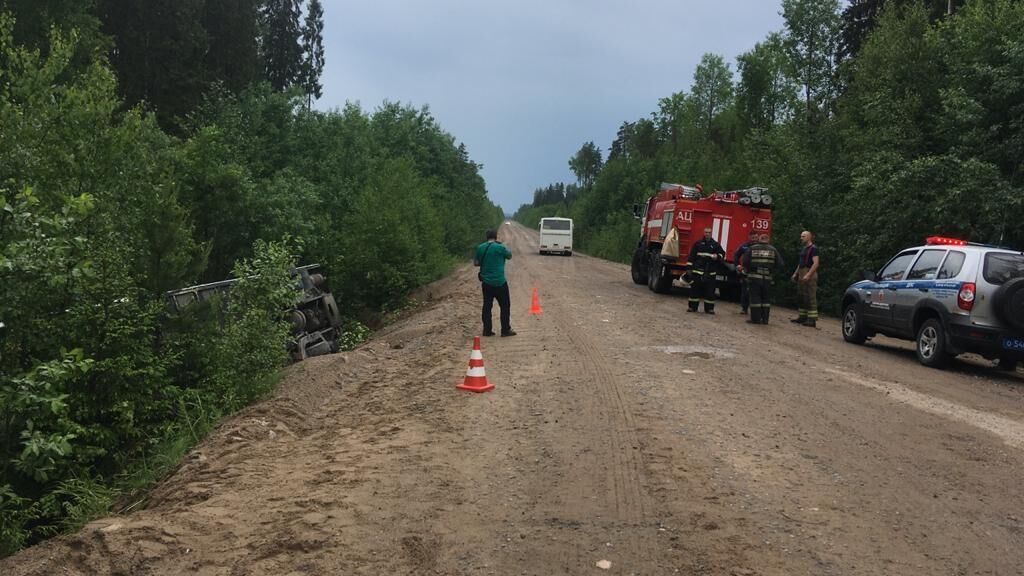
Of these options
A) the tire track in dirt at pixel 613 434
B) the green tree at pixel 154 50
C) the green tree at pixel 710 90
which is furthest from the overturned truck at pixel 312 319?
the green tree at pixel 710 90

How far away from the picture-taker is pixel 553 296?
1861cm

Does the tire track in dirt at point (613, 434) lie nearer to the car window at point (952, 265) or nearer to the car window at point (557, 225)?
the car window at point (952, 265)

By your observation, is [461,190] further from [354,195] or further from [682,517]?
[682,517]

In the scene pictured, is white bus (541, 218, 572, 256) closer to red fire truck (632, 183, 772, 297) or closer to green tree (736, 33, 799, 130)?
green tree (736, 33, 799, 130)

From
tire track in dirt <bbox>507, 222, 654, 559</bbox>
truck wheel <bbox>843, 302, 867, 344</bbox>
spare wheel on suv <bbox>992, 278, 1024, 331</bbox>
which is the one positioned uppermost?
spare wheel on suv <bbox>992, 278, 1024, 331</bbox>

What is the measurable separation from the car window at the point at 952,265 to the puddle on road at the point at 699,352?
342cm

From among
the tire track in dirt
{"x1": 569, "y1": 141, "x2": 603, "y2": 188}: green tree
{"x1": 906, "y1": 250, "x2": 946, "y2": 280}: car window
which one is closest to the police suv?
{"x1": 906, "y1": 250, "x2": 946, "y2": 280}: car window

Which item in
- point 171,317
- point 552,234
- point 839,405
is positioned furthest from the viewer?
point 552,234

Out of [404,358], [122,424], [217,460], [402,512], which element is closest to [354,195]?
[404,358]

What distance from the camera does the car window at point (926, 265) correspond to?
10.9 meters

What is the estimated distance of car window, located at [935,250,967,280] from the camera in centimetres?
1030

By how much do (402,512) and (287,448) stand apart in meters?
2.27

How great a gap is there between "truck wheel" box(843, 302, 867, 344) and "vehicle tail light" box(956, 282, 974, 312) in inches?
104

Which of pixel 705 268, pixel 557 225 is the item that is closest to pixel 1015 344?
pixel 705 268
